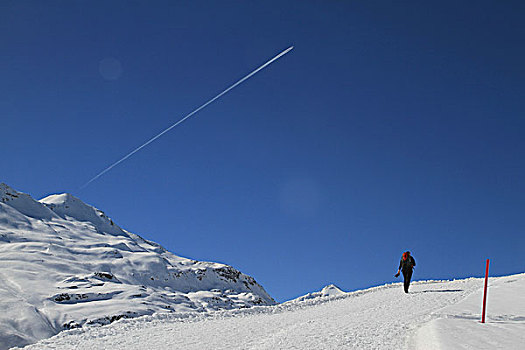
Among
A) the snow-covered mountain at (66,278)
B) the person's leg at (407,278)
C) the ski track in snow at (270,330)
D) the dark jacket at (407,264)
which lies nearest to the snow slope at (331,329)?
the ski track in snow at (270,330)

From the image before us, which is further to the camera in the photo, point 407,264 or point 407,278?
point 407,264

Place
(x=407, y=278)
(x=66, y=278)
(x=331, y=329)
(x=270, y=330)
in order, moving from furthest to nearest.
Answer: (x=66, y=278)
(x=407, y=278)
(x=270, y=330)
(x=331, y=329)

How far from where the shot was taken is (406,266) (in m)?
24.2

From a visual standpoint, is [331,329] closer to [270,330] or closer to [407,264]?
[270,330]

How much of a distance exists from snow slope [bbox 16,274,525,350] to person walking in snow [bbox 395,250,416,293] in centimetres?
363

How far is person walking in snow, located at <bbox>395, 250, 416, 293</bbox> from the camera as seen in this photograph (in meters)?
23.8

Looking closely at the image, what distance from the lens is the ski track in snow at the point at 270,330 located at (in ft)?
39.4

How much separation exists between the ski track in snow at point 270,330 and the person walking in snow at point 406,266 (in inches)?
152

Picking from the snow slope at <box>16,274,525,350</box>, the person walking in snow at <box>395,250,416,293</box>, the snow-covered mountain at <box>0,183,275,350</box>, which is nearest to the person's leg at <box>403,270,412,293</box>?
the person walking in snow at <box>395,250,416,293</box>

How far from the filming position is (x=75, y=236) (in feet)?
561

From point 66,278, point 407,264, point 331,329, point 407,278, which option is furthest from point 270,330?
point 66,278

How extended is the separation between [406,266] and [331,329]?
11839 millimetres

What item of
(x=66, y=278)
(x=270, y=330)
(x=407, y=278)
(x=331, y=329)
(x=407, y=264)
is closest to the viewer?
(x=331, y=329)

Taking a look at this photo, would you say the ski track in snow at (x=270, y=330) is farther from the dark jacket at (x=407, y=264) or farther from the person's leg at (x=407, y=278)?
the dark jacket at (x=407, y=264)
